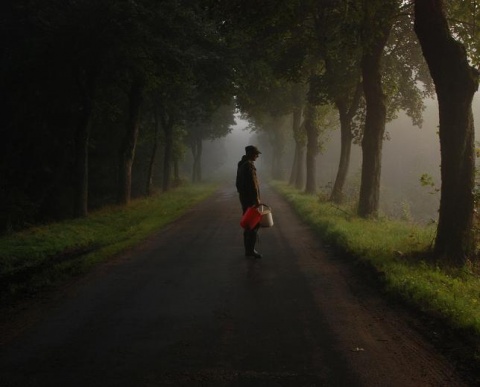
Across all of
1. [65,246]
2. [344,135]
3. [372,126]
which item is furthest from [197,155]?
[65,246]

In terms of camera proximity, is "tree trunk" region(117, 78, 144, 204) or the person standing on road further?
"tree trunk" region(117, 78, 144, 204)

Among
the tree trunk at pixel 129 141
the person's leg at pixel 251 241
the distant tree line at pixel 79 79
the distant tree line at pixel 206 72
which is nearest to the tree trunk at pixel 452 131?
the distant tree line at pixel 206 72

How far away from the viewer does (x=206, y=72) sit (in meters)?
20.6

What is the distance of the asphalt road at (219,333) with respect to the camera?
435cm

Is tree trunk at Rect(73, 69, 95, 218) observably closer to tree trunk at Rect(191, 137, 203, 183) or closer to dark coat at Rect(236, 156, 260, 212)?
dark coat at Rect(236, 156, 260, 212)

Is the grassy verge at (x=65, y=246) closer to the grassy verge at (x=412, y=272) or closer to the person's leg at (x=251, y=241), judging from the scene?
the person's leg at (x=251, y=241)

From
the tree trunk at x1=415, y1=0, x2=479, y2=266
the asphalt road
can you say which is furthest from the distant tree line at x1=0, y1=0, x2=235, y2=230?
the asphalt road

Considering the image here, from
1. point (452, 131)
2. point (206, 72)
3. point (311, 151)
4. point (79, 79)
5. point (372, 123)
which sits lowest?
point (452, 131)

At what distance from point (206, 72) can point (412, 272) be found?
14795 mm

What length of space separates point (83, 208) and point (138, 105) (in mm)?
6206

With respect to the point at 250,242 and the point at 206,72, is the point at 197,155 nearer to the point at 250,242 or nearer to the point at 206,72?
the point at 206,72

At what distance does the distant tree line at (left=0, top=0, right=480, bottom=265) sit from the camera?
910 cm

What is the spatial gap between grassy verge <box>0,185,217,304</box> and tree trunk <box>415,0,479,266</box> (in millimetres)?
7026

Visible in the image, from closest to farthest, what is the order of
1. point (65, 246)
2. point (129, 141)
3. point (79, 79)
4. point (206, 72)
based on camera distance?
point (65, 246) < point (79, 79) < point (206, 72) < point (129, 141)
